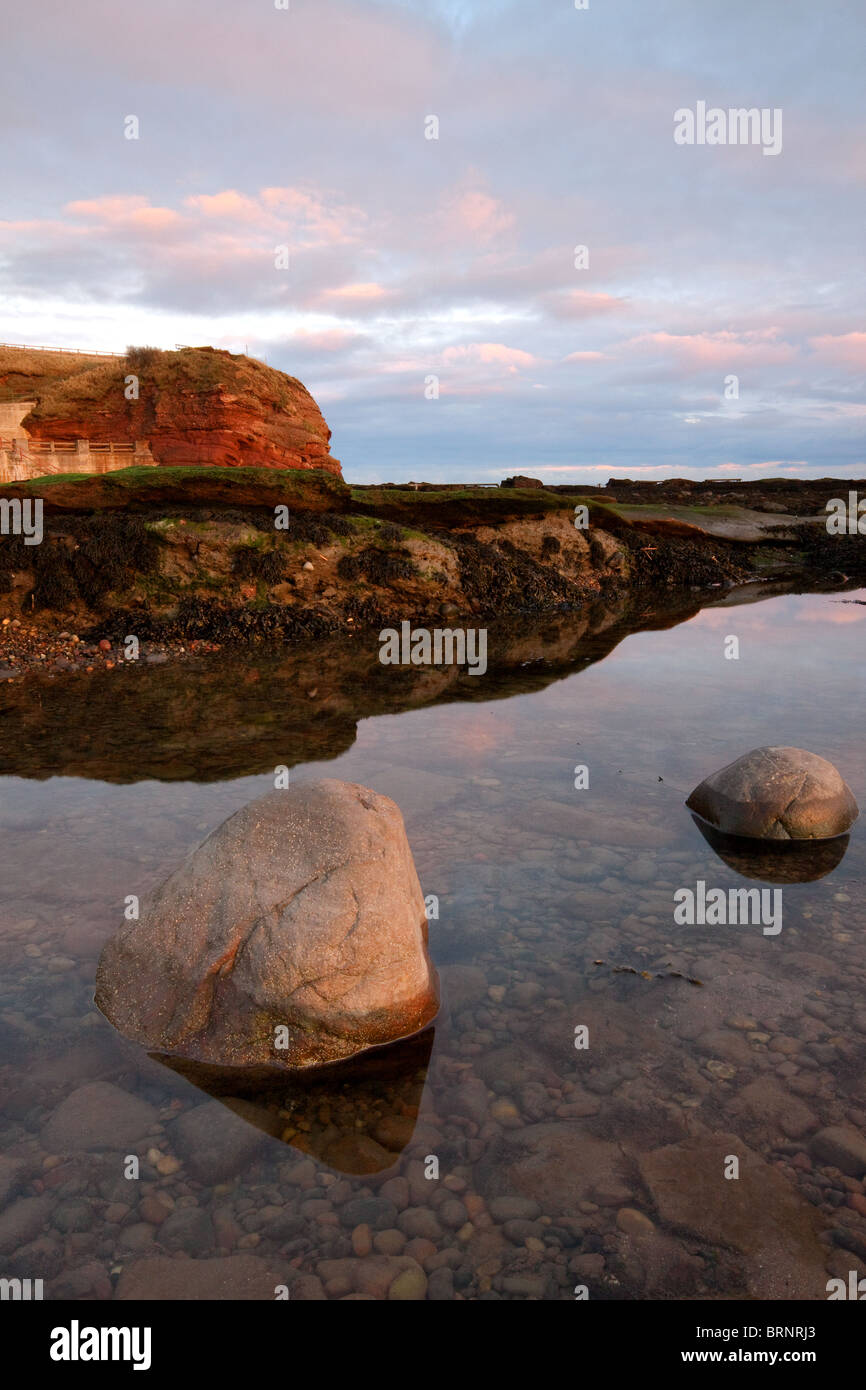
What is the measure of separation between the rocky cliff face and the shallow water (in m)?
41.5

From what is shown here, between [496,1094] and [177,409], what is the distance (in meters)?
47.6

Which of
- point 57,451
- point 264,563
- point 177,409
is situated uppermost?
point 177,409

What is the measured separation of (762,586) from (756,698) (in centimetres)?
1796

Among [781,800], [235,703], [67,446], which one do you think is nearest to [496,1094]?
[781,800]

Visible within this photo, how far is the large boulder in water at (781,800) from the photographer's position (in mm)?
6422

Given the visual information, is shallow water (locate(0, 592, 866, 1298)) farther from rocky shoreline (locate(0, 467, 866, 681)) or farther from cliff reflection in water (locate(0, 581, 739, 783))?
rocky shoreline (locate(0, 467, 866, 681))

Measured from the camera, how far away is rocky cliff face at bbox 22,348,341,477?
4512 centimetres

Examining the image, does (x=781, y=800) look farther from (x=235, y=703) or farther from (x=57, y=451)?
(x=57, y=451)

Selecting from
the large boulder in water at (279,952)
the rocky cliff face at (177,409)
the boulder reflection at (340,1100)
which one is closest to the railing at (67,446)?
the rocky cliff face at (177,409)

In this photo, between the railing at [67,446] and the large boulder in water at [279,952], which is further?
the railing at [67,446]

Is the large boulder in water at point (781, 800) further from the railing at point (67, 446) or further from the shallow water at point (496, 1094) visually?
the railing at point (67, 446)

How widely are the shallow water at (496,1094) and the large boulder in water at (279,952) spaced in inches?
8.3

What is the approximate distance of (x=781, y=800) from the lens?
6492 mm

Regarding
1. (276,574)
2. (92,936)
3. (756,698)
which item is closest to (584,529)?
(276,574)
